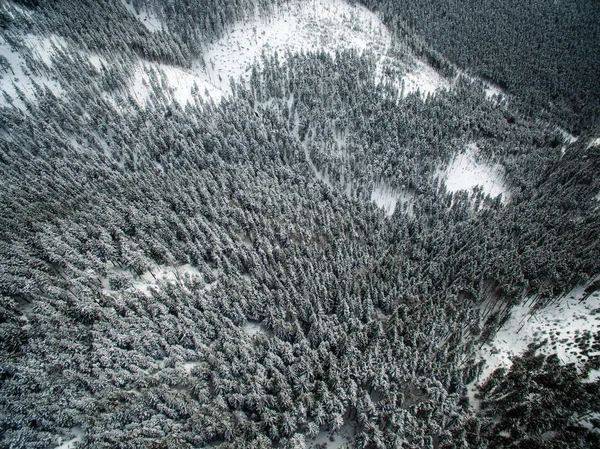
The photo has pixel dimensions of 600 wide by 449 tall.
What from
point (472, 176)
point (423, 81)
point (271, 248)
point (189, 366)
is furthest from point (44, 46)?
point (472, 176)

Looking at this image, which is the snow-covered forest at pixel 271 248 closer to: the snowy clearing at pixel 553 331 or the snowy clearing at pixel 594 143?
the snowy clearing at pixel 553 331

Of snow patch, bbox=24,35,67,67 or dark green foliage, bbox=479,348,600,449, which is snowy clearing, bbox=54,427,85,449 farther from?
snow patch, bbox=24,35,67,67

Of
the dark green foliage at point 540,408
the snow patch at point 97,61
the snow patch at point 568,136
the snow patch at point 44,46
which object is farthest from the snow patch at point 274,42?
the dark green foliage at point 540,408

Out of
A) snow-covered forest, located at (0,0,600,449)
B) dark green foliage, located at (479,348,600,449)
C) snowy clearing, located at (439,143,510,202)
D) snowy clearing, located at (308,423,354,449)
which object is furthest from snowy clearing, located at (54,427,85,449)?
snowy clearing, located at (439,143,510,202)

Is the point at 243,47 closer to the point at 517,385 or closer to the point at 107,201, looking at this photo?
the point at 107,201

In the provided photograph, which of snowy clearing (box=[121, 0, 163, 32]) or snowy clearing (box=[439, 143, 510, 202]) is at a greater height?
snowy clearing (box=[121, 0, 163, 32])

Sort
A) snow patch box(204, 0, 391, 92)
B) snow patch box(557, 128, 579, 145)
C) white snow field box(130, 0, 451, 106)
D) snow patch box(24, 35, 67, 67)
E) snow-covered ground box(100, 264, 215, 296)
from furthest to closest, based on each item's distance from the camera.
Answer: snow patch box(204, 0, 391, 92) < snow patch box(557, 128, 579, 145) < white snow field box(130, 0, 451, 106) < snow patch box(24, 35, 67, 67) < snow-covered ground box(100, 264, 215, 296)

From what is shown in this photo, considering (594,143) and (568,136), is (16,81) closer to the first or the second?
(594,143)
